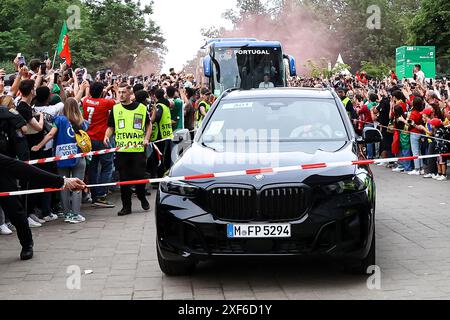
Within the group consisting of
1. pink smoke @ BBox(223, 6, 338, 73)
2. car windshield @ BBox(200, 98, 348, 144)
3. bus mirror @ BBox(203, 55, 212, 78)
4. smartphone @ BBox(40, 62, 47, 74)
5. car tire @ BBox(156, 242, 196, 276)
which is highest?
pink smoke @ BBox(223, 6, 338, 73)

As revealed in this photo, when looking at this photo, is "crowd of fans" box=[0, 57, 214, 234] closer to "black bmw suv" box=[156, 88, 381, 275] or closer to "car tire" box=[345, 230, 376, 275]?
"black bmw suv" box=[156, 88, 381, 275]

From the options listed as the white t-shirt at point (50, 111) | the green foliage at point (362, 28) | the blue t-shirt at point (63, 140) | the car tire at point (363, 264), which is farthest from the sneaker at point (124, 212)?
the green foliage at point (362, 28)

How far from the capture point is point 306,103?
8.21 metres

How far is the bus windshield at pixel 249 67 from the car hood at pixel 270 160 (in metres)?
15.6

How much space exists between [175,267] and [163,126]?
24.8ft

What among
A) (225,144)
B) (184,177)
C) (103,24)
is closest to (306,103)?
(225,144)

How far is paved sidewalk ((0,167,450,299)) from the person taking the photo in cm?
646

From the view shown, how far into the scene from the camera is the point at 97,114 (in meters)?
12.4

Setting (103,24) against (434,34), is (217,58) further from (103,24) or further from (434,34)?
(103,24)

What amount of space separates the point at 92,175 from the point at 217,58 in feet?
36.7

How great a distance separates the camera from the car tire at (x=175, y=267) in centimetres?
696

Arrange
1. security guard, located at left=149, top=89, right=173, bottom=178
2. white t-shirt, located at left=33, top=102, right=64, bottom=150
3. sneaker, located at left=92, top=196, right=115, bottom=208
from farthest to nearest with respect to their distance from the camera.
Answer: security guard, located at left=149, top=89, right=173, bottom=178 → sneaker, located at left=92, top=196, right=115, bottom=208 → white t-shirt, located at left=33, top=102, right=64, bottom=150

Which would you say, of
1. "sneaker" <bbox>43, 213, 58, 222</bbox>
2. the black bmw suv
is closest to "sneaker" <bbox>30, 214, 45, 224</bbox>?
"sneaker" <bbox>43, 213, 58, 222</bbox>

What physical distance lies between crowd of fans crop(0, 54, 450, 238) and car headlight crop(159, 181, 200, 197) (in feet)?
9.25
